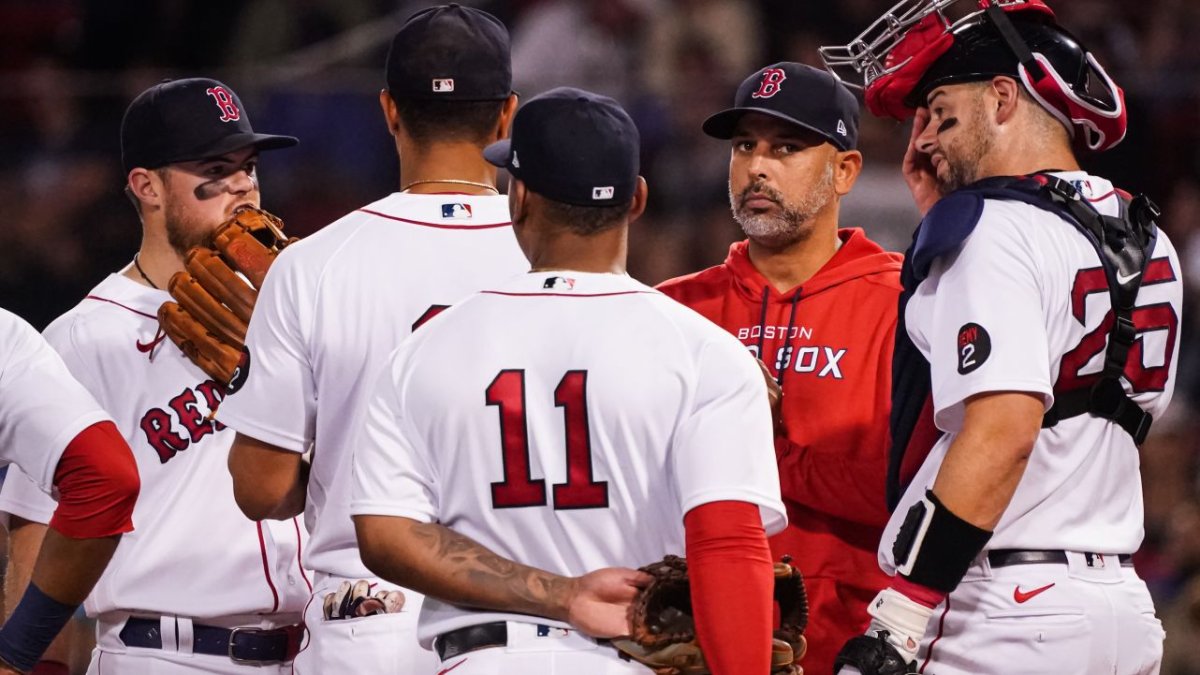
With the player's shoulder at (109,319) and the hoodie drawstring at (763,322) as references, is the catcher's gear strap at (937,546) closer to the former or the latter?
the hoodie drawstring at (763,322)

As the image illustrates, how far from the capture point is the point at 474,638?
329cm

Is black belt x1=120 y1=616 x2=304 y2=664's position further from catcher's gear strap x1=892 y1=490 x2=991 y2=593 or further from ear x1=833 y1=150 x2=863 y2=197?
ear x1=833 y1=150 x2=863 y2=197

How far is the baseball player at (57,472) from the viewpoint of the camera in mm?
3803

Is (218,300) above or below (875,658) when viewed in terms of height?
above

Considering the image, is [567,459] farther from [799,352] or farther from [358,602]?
[799,352]

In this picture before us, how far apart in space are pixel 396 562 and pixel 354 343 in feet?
2.51

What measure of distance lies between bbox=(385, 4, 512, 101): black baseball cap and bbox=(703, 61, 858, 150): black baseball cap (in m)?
0.83

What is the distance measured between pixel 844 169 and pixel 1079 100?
0.99 metres

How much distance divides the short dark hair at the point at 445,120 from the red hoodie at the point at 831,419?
1.02 metres

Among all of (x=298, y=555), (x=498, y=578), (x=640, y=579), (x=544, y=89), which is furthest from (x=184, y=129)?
(x=544, y=89)

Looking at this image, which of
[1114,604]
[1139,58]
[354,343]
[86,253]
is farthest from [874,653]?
[1139,58]

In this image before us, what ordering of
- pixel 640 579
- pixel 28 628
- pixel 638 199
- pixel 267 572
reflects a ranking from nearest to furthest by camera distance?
pixel 640 579 < pixel 638 199 < pixel 28 628 < pixel 267 572

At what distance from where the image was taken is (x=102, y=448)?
12.6 feet

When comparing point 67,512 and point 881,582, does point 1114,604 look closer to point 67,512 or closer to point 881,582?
point 881,582
